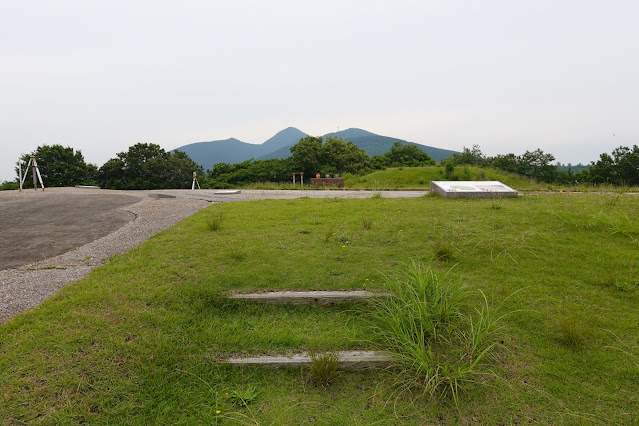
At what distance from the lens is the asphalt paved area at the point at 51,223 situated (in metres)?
5.84

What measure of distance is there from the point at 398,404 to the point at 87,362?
2477 millimetres

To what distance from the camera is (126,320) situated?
132 inches

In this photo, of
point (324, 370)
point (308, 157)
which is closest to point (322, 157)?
point (308, 157)

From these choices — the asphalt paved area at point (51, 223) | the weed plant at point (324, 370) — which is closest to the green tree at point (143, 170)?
the asphalt paved area at point (51, 223)

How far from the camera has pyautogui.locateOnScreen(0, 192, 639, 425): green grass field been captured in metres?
2.54

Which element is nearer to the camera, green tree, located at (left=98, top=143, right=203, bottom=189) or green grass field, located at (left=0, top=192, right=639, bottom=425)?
green grass field, located at (left=0, top=192, right=639, bottom=425)

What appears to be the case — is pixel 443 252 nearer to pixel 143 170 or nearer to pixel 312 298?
pixel 312 298

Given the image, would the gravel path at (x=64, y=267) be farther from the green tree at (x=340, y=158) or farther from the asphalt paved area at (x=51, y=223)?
the green tree at (x=340, y=158)

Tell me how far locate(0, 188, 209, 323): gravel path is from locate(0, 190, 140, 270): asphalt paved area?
331mm

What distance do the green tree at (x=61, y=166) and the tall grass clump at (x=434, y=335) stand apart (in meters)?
33.9

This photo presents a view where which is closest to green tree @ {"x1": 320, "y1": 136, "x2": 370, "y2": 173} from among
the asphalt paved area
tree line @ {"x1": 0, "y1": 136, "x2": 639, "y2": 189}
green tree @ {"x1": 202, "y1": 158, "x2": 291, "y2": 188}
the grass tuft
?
tree line @ {"x1": 0, "y1": 136, "x2": 639, "y2": 189}

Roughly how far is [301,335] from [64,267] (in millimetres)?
3868

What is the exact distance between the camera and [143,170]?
112ft

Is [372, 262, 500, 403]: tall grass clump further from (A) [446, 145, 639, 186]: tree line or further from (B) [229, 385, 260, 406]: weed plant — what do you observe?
(A) [446, 145, 639, 186]: tree line
